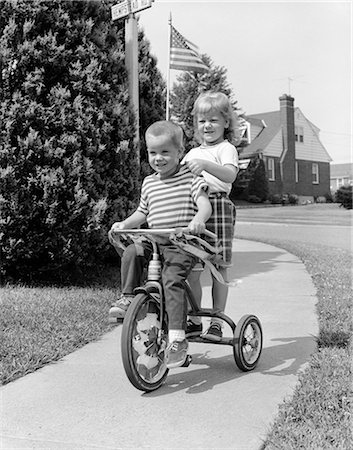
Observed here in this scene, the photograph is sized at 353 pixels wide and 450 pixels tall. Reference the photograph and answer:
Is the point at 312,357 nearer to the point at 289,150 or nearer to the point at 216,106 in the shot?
the point at 216,106

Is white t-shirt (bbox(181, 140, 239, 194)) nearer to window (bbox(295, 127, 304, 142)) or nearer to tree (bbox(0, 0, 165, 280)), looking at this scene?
tree (bbox(0, 0, 165, 280))

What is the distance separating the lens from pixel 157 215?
12.2ft

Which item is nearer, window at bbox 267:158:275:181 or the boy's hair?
the boy's hair

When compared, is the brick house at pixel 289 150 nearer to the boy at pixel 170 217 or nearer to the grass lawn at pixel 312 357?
the grass lawn at pixel 312 357

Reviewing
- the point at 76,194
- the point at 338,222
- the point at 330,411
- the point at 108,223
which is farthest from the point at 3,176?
the point at 338,222

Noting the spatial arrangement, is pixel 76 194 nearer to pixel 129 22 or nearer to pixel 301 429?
pixel 129 22

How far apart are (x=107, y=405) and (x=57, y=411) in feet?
0.91

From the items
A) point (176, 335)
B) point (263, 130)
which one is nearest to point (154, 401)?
point (176, 335)

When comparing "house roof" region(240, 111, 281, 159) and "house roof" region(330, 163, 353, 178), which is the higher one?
"house roof" region(240, 111, 281, 159)

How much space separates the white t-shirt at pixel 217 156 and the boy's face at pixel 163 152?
31 centimetres

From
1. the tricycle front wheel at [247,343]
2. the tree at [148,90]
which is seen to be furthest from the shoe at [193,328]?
the tree at [148,90]

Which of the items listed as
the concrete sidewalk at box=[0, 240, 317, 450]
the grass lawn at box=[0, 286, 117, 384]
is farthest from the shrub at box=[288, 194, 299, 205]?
the concrete sidewalk at box=[0, 240, 317, 450]

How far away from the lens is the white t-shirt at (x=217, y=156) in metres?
3.98

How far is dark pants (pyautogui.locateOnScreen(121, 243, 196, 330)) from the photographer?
3506mm
